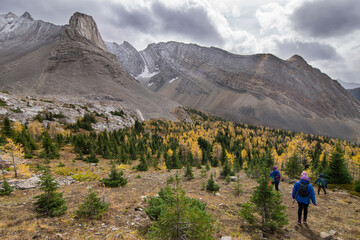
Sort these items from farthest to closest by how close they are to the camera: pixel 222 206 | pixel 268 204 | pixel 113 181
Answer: pixel 113 181 < pixel 222 206 < pixel 268 204

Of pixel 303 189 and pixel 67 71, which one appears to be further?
pixel 67 71

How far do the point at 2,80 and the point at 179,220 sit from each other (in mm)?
160257

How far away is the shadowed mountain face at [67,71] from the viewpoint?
118m

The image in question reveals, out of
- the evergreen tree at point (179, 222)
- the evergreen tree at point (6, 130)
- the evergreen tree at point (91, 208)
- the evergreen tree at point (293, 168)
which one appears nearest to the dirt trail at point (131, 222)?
the evergreen tree at point (91, 208)

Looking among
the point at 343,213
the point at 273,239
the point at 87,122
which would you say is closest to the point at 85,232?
the point at 273,239

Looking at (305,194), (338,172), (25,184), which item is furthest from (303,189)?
(25,184)

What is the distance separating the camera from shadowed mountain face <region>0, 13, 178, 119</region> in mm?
117750

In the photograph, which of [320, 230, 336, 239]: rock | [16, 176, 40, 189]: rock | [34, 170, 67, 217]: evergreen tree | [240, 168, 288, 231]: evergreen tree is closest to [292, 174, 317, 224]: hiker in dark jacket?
[320, 230, 336, 239]: rock

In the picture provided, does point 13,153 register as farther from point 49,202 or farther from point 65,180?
point 49,202

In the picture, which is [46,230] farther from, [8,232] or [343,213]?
[343,213]

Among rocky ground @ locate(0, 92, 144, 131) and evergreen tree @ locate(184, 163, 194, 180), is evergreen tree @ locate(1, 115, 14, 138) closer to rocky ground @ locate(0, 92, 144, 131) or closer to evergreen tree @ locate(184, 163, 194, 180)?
evergreen tree @ locate(184, 163, 194, 180)

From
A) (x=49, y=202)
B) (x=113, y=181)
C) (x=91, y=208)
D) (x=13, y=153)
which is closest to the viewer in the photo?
(x=91, y=208)

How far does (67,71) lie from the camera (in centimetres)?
14162

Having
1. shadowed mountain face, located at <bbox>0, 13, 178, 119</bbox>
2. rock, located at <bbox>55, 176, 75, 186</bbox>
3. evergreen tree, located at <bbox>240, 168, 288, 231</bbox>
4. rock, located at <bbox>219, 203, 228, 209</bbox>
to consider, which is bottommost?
rock, located at <bbox>55, 176, 75, 186</bbox>
